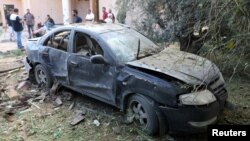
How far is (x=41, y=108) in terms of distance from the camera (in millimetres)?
6008

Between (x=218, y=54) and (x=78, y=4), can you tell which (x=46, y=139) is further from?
(x=78, y=4)

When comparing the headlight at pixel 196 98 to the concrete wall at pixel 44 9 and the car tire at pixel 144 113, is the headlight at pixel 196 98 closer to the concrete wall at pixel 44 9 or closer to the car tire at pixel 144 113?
the car tire at pixel 144 113

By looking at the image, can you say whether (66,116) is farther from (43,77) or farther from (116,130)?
(43,77)

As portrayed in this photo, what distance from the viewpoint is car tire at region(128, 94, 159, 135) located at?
4555 millimetres

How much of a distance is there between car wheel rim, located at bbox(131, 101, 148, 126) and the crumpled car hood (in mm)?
648

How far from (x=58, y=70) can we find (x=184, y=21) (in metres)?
3.71

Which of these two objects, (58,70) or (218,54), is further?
(58,70)

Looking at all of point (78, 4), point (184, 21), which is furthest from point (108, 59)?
point (78, 4)

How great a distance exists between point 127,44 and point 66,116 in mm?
1795

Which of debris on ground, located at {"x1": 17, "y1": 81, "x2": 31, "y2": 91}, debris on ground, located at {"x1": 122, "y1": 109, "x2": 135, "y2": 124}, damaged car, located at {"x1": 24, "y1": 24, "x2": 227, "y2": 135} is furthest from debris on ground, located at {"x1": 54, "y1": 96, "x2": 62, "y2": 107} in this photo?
debris on ground, located at {"x1": 122, "y1": 109, "x2": 135, "y2": 124}

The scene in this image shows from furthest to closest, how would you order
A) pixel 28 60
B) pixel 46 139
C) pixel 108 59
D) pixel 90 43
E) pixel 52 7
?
1. pixel 52 7
2. pixel 28 60
3. pixel 90 43
4. pixel 108 59
5. pixel 46 139

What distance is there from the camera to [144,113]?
4.79 m

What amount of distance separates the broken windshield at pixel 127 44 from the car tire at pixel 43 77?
189cm

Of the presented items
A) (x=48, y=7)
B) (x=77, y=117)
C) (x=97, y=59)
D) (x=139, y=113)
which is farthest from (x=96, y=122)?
(x=48, y=7)
